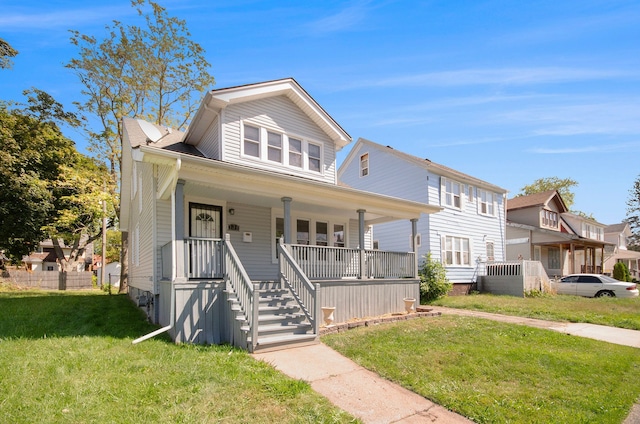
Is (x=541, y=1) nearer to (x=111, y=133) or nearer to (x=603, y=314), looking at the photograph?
(x=603, y=314)

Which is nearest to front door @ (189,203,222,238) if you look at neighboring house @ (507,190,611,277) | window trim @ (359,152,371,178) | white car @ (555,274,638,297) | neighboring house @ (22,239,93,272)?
window trim @ (359,152,371,178)

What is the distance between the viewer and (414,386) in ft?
17.0

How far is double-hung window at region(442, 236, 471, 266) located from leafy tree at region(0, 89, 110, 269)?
19664mm

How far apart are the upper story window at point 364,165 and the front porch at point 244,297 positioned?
38.2 feet

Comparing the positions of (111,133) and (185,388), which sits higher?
(111,133)

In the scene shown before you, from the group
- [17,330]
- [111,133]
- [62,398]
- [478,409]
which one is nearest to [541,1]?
[478,409]

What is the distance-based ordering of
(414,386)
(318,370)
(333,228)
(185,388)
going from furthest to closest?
(333,228), (318,370), (414,386), (185,388)

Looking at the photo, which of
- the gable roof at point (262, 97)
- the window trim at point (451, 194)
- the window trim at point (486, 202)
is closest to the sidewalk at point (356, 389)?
the gable roof at point (262, 97)

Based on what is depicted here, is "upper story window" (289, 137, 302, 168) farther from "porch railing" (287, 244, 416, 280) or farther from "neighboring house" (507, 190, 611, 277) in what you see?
"neighboring house" (507, 190, 611, 277)

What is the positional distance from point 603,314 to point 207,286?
42.8 ft

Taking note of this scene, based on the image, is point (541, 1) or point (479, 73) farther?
point (479, 73)

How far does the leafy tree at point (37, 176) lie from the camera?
21938 mm

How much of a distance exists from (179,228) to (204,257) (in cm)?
82

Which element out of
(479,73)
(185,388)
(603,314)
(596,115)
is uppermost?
(479,73)
